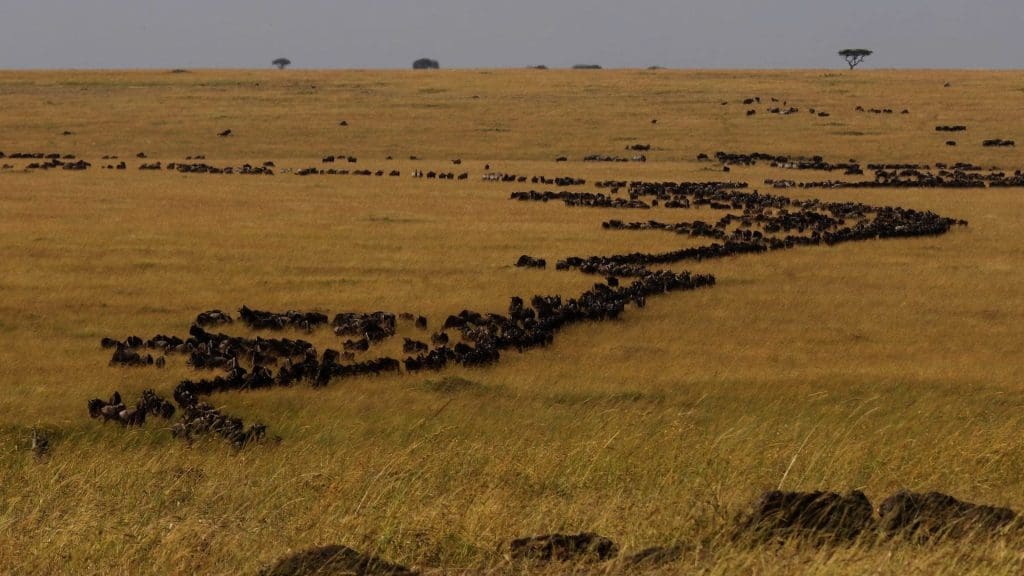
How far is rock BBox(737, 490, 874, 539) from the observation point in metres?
8.35

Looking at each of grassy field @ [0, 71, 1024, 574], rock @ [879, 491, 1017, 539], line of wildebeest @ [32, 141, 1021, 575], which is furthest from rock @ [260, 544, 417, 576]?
rock @ [879, 491, 1017, 539]

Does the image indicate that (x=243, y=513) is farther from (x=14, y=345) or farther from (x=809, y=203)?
(x=809, y=203)

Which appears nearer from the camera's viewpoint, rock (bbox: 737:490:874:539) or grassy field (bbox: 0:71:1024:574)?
rock (bbox: 737:490:874:539)

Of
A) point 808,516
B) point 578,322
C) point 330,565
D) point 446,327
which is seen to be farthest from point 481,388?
point 330,565

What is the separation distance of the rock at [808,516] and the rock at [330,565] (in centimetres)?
265

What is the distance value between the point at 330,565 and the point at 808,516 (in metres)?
3.60

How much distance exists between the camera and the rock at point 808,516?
835 centimetres

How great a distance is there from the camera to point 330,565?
287 inches

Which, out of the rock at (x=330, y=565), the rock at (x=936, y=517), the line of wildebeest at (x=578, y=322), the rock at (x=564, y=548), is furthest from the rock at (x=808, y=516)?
A: the rock at (x=330, y=565)

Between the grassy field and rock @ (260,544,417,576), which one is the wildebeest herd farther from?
rock @ (260,544,417,576)

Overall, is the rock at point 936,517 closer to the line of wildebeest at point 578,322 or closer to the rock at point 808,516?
the line of wildebeest at point 578,322

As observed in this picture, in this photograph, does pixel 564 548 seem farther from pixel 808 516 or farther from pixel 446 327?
pixel 446 327

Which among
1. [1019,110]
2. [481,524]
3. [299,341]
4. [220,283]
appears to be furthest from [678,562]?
[1019,110]

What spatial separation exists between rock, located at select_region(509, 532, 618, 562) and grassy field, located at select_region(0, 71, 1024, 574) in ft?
0.90
